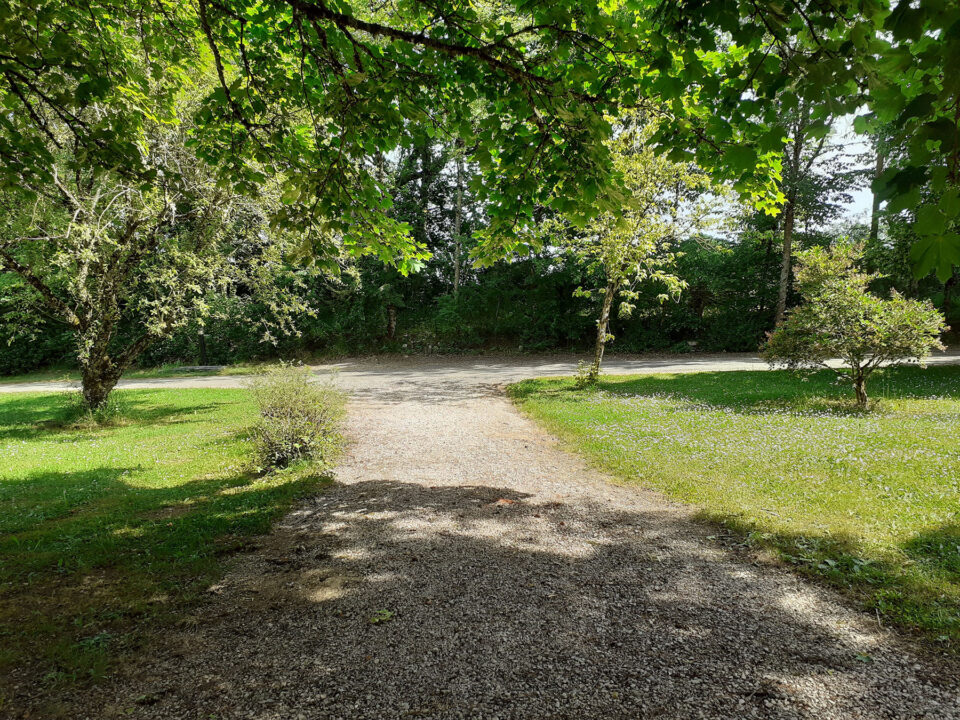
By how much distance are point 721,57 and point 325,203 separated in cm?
419

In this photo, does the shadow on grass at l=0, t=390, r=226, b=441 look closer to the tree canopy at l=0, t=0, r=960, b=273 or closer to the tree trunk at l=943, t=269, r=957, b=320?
the tree canopy at l=0, t=0, r=960, b=273

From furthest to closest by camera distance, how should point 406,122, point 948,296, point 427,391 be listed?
point 948,296 < point 427,391 < point 406,122

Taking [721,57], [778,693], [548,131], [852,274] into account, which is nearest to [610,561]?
[778,693]

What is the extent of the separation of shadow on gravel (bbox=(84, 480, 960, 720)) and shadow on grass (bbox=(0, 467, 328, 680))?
47 centimetres

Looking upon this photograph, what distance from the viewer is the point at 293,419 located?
791 cm

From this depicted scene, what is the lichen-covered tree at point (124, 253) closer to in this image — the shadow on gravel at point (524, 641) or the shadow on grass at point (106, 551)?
the shadow on grass at point (106, 551)

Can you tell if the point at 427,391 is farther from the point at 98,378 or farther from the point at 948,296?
the point at 948,296

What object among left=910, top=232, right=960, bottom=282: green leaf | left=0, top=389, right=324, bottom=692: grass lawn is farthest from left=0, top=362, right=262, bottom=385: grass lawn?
left=910, top=232, right=960, bottom=282: green leaf

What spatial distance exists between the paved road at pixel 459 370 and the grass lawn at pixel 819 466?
12.8 feet

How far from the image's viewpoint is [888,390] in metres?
11.6

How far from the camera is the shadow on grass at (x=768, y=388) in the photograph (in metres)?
10.5

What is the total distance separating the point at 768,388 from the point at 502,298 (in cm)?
1554

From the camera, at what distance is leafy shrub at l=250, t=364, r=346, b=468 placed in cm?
757

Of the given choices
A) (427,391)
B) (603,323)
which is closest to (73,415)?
(427,391)
